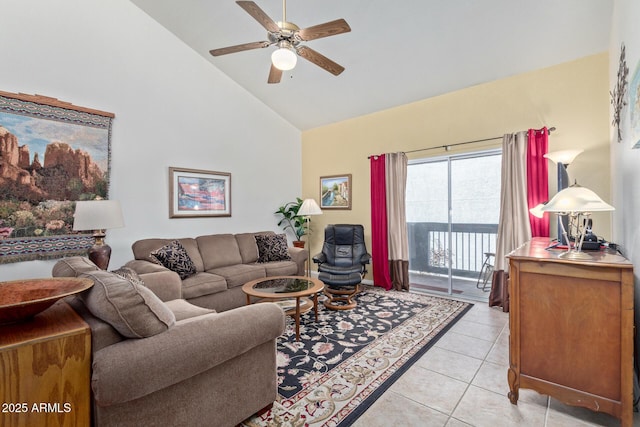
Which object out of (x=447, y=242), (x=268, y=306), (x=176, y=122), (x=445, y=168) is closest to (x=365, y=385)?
(x=268, y=306)

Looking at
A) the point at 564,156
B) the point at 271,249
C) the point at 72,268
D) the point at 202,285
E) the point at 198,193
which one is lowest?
the point at 202,285

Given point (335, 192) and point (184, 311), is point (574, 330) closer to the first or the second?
point (184, 311)

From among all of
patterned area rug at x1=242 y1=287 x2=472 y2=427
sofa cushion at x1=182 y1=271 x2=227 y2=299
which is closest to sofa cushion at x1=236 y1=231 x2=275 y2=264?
sofa cushion at x1=182 y1=271 x2=227 y2=299

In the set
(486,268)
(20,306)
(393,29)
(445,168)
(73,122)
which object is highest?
(393,29)

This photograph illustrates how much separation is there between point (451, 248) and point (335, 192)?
220 cm

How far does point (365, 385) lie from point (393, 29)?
349 cm

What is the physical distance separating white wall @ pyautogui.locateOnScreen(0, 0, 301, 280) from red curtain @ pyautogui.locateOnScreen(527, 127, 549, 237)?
3907mm

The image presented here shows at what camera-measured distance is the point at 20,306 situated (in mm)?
1152

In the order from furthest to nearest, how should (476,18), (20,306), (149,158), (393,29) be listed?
1. (149,158)
2. (393,29)
3. (476,18)
4. (20,306)

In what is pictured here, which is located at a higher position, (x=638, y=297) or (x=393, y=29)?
(x=393, y=29)

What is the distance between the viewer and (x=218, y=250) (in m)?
4.22

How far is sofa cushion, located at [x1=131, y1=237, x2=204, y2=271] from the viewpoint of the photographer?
3.60 meters

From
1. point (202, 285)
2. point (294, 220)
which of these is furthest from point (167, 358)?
point (294, 220)

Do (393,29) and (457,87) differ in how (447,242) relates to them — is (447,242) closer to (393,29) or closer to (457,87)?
(457,87)
